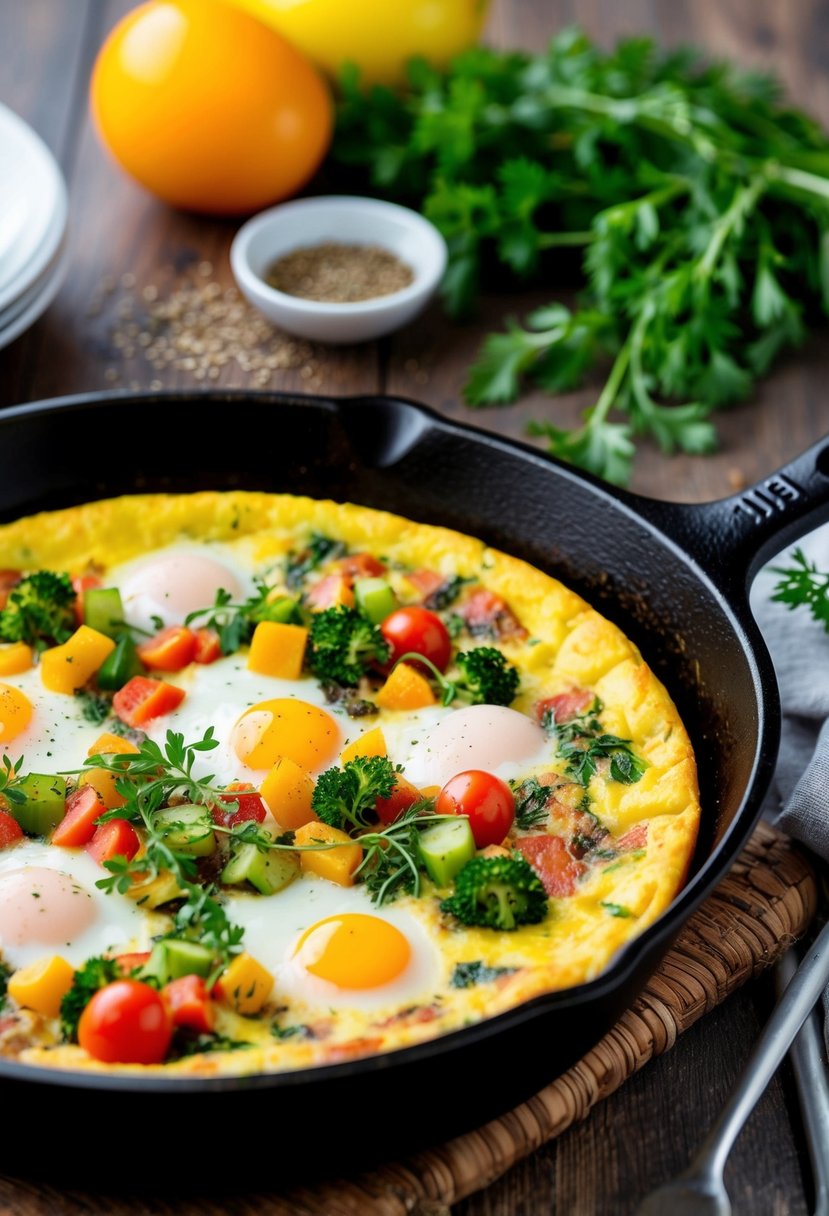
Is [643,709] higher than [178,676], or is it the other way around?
[643,709]

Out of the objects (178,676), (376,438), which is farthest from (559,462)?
(178,676)

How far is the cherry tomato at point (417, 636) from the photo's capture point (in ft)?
13.8

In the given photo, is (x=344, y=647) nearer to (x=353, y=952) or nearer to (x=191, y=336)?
(x=353, y=952)

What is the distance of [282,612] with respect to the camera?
14.0 feet

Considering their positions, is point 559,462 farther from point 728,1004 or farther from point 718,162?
point 718,162

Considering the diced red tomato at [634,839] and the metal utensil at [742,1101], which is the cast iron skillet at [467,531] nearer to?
the diced red tomato at [634,839]

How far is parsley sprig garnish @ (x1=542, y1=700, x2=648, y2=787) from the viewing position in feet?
12.6

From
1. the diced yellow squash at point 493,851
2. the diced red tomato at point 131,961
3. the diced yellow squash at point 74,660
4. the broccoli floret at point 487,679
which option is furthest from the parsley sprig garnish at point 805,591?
the diced red tomato at point 131,961

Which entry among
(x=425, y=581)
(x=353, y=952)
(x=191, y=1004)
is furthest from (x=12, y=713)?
(x=425, y=581)

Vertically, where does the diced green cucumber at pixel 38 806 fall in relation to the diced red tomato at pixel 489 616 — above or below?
below

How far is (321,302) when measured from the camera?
19.6 ft

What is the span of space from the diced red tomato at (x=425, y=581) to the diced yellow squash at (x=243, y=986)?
5.42 feet

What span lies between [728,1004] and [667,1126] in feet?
1.59

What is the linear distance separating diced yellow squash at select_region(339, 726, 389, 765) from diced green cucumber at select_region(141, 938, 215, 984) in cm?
82
